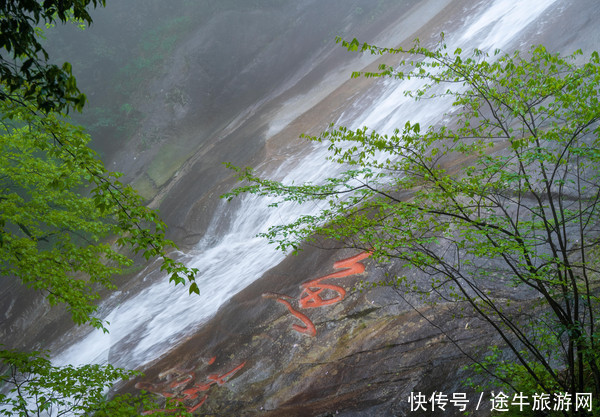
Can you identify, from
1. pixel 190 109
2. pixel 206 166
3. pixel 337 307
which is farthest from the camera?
pixel 190 109

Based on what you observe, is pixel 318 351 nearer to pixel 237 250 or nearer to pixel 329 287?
pixel 329 287

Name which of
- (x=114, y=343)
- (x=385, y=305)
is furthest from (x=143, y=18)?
(x=385, y=305)

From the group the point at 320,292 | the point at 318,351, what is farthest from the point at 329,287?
the point at 318,351

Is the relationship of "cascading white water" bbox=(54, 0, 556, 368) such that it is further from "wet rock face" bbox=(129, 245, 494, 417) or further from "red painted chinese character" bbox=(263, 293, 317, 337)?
"red painted chinese character" bbox=(263, 293, 317, 337)

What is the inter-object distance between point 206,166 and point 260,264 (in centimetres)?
698

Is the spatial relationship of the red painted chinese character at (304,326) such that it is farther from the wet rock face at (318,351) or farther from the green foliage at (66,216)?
the green foliage at (66,216)

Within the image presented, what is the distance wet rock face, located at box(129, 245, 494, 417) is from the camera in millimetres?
5914

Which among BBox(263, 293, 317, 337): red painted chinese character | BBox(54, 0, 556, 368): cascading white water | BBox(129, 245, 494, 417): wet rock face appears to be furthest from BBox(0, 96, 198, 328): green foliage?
BBox(54, 0, 556, 368): cascading white water

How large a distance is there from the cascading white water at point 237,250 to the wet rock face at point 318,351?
1093mm

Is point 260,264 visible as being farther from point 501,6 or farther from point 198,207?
point 501,6

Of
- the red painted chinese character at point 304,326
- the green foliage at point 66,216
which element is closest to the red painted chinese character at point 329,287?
the red painted chinese character at point 304,326

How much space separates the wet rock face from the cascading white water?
1093mm

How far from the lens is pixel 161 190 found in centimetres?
1686

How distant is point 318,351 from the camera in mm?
6828
